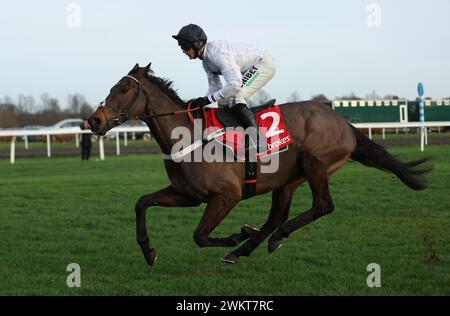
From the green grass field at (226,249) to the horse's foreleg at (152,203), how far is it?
0.61ft

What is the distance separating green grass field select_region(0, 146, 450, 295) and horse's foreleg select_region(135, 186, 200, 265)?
0.19 meters

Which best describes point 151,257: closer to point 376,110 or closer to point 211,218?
point 211,218

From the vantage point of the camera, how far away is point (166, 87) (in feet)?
21.5

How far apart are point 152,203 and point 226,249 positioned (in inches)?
53.1

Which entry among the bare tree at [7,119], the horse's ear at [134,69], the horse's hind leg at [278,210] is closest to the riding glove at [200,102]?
the horse's ear at [134,69]

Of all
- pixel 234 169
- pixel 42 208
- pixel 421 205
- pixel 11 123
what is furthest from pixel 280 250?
pixel 11 123

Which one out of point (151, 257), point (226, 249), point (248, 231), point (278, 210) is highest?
point (278, 210)

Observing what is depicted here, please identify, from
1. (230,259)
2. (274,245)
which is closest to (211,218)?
(230,259)

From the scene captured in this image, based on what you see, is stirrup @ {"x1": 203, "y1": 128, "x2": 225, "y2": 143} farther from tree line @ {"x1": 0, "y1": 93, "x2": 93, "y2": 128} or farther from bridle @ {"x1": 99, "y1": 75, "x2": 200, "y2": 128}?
tree line @ {"x1": 0, "y1": 93, "x2": 93, "y2": 128}

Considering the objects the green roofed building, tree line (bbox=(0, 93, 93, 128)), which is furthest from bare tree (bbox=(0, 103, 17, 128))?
the green roofed building

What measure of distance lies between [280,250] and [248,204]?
3.80 meters

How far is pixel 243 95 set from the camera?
21.4 ft

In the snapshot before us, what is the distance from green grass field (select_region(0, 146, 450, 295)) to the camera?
18.5ft

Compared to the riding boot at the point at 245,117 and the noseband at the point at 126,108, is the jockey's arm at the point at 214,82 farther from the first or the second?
the noseband at the point at 126,108
